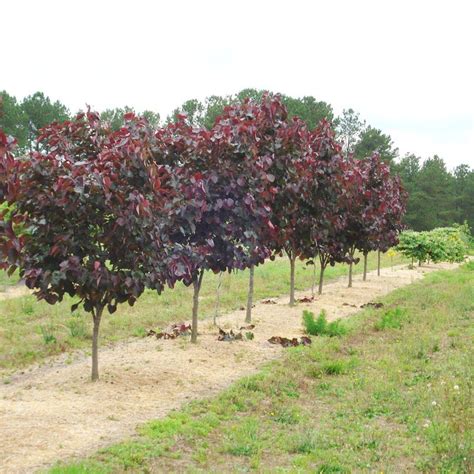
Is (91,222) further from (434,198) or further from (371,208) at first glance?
Result: (434,198)

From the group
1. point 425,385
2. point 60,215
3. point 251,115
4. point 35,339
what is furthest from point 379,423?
point 35,339

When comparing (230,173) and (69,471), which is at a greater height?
(230,173)

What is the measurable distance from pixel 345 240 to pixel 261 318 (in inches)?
215

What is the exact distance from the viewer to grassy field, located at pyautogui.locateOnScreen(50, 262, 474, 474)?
506 cm

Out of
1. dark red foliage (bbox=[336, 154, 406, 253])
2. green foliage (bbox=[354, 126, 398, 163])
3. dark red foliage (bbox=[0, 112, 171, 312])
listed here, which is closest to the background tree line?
green foliage (bbox=[354, 126, 398, 163])

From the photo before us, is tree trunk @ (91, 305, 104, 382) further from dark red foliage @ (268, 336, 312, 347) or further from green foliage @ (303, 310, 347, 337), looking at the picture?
green foliage @ (303, 310, 347, 337)

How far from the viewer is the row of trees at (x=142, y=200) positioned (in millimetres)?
6312

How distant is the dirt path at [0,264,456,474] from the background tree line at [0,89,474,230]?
4203cm

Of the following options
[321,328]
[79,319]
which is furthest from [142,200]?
[79,319]

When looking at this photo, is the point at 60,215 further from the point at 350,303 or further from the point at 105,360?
the point at 350,303

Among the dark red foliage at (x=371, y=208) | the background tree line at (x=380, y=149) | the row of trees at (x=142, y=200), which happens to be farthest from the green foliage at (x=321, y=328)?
the background tree line at (x=380, y=149)

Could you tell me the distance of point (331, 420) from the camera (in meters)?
6.29

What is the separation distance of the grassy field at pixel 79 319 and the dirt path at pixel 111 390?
70 centimetres

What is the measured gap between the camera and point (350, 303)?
15.5 m
